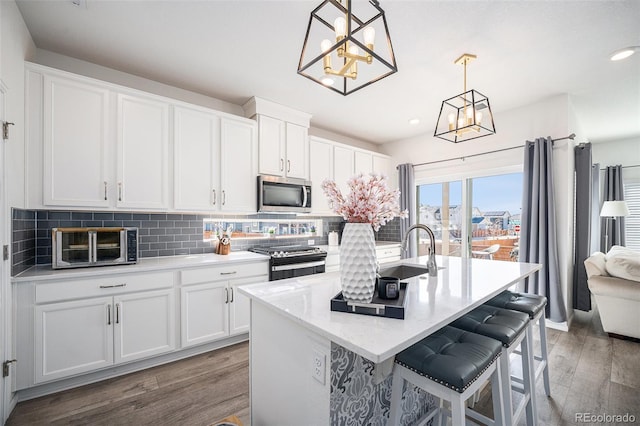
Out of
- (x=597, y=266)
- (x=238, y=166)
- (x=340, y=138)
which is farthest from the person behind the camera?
(x=340, y=138)

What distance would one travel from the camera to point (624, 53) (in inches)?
94.1

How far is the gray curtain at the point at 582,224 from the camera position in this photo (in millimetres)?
3367

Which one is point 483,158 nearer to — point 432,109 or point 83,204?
point 432,109

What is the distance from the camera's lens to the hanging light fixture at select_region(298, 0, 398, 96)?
1.28 m

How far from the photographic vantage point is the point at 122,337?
2.28 m

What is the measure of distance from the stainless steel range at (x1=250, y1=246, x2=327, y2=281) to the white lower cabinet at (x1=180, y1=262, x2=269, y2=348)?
0.19 m

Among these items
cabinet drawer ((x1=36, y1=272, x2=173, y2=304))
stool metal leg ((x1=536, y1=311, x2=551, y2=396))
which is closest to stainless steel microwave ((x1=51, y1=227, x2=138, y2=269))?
cabinet drawer ((x1=36, y1=272, x2=173, y2=304))

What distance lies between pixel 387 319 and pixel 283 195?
8.34 feet

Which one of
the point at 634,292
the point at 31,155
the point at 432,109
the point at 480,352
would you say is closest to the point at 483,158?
the point at 432,109

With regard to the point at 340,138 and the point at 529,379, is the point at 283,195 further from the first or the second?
the point at 529,379

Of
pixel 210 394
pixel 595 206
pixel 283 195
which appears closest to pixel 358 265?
pixel 210 394

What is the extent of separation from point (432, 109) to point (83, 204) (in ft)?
12.6

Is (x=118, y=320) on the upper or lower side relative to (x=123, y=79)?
lower

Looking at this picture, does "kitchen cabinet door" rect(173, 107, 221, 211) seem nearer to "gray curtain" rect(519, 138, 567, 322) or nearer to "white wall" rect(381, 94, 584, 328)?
"white wall" rect(381, 94, 584, 328)
